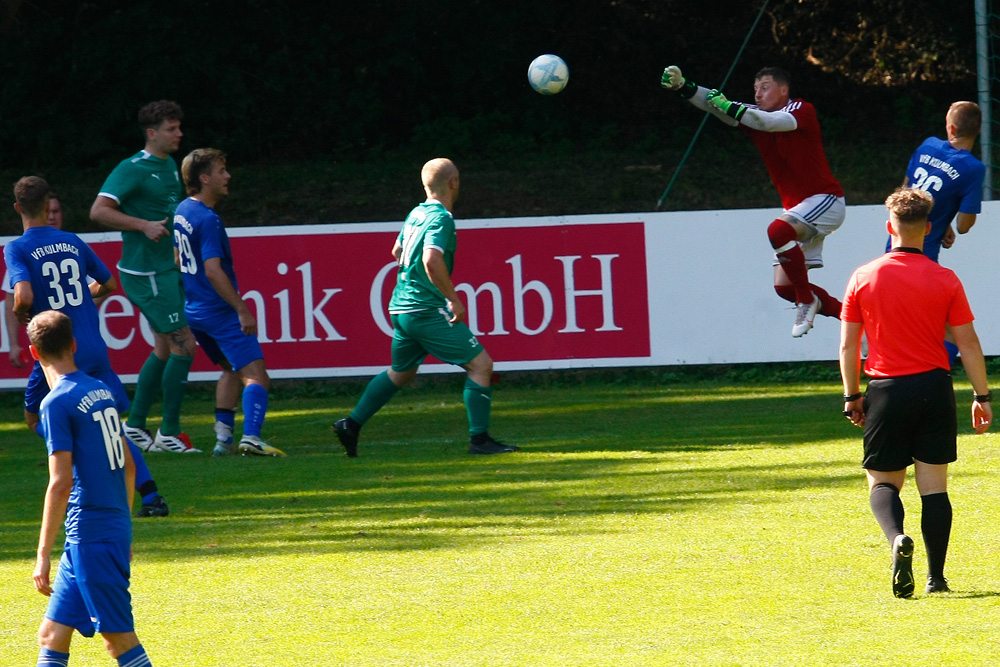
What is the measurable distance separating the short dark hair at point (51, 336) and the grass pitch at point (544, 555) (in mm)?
1234

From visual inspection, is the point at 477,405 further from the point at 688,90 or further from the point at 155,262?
the point at 155,262

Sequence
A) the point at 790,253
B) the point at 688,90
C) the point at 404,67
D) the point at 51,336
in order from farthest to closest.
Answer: the point at 404,67, the point at 790,253, the point at 688,90, the point at 51,336

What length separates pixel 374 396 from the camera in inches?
402

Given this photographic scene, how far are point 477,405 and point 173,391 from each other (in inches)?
94.6

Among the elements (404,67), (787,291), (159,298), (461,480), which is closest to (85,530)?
(461,480)

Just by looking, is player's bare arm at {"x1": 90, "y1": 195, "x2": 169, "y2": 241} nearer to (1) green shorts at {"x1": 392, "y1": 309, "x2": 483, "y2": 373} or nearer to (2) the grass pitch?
(2) the grass pitch

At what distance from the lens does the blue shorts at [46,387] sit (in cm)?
813

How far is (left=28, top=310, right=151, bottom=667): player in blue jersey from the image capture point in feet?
15.0

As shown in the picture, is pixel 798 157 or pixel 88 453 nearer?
pixel 88 453

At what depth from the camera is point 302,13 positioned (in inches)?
878

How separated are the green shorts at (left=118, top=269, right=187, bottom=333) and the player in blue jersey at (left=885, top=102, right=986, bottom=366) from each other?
5385mm

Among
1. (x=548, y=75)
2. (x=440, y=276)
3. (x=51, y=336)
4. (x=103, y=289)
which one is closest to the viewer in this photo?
(x=51, y=336)

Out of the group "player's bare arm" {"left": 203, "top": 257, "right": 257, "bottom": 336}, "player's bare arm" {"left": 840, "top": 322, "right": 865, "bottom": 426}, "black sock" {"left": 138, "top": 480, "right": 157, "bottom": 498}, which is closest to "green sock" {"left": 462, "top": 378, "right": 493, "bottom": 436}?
"player's bare arm" {"left": 203, "top": 257, "right": 257, "bottom": 336}

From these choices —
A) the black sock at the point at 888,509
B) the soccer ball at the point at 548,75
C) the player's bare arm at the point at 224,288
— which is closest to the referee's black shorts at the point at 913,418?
the black sock at the point at 888,509
